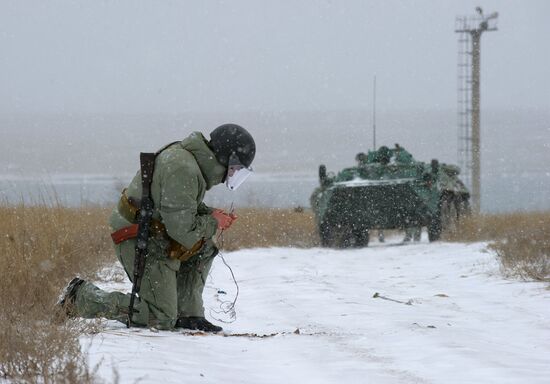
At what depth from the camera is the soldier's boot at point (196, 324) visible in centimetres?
683

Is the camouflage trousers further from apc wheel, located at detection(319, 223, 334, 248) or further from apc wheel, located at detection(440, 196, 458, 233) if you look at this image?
apc wheel, located at detection(440, 196, 458, 233)

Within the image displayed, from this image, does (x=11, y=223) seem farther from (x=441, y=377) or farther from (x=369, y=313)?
(x=441, y=377)

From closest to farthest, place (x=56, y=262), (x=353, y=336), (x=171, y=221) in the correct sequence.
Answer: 1. (x=171, y=221)
2. (x=353, y=336)
3. (x=56, y=262)

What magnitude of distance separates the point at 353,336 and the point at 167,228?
1390 mm

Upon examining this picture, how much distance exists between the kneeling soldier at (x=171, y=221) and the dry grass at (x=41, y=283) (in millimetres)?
452

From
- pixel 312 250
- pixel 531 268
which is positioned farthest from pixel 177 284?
pixel 312 250

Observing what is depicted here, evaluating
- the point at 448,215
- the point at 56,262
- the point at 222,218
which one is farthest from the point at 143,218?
the point at 448,215

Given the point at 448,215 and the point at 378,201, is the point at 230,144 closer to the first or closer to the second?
the point at 378,201

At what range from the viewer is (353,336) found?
21.6 ft

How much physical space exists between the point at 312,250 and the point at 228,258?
10.4 ft

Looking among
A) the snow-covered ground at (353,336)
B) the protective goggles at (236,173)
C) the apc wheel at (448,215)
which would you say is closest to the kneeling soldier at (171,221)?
the protective goggles at (236,173)

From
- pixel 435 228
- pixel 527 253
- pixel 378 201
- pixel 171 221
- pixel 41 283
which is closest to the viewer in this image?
pixel 171 221

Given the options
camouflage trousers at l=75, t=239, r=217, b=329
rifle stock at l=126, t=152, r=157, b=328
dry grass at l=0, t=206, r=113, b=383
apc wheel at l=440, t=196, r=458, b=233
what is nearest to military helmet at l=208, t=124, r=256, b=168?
rifle stock at l=126, t=152, r=157, b=328

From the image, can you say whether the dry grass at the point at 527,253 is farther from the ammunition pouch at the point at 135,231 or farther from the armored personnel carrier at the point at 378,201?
the ammunition pouch at the point at 135,231
